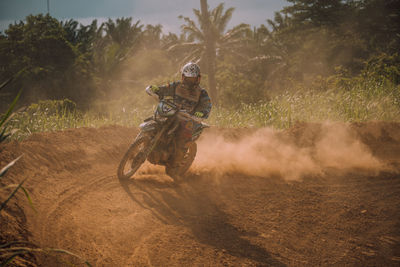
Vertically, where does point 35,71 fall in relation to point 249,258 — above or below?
above

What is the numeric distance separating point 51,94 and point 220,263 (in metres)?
22.8

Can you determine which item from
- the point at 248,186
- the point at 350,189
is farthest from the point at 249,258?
the point at 350,189

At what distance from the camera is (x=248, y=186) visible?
638 centimetres

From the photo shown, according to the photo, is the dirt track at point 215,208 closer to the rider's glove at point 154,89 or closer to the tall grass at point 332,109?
the rider's glove at point 154,89

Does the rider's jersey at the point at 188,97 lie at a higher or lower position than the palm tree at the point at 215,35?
lower

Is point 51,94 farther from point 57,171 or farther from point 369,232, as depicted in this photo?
point 369,232

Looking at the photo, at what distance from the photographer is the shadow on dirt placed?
3854 millimetres

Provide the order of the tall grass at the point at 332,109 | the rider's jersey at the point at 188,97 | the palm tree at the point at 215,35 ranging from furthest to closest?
the palm tree at the point at 215,35, the tall grass at the point at 332,109, the rider's jersey at the point at 188,97

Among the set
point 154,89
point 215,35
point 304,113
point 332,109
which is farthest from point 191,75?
point 215,35

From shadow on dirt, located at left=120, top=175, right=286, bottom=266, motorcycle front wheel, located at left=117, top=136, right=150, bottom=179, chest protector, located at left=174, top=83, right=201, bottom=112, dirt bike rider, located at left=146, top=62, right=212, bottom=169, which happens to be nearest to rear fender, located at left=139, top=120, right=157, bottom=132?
motorcycle front wheel, located at left=117, top=136, right=150, bottom=179

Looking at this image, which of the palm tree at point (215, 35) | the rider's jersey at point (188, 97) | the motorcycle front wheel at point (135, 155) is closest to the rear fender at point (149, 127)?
the motorcycle front wheel at point (135, 155)

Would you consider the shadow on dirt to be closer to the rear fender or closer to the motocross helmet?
the rear fender

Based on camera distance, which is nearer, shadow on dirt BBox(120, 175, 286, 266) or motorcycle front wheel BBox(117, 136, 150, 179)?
shadow on dirt BBox(120, 175, 286, 266)

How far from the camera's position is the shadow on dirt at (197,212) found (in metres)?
3.85
